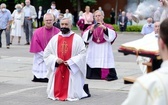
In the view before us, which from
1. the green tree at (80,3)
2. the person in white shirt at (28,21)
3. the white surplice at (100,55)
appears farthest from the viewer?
the green tree at (80,3)

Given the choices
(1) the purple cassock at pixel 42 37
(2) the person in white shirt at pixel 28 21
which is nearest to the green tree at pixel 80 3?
(2) the person in white shirt at pixel 28 21

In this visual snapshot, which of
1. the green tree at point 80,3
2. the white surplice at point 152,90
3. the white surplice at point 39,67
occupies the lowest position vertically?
the green tree at point 80,3

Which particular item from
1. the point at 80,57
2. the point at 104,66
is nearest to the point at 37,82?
the point at 104,66

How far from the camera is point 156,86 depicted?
2943mm

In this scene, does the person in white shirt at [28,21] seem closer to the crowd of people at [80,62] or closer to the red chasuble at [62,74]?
the crowd of people at [80,62]

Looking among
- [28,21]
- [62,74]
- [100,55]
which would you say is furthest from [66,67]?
[28,21]

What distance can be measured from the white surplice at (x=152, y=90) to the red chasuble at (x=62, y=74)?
6.62 metres

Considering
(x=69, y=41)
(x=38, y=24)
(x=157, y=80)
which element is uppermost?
(x=157, y=80)

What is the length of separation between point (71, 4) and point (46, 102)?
43.2 meters

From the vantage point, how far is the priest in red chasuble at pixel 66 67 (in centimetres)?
960

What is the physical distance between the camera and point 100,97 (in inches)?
386

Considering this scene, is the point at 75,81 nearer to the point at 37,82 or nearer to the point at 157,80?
the point at 37,82

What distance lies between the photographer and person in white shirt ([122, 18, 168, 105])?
2.95 meters

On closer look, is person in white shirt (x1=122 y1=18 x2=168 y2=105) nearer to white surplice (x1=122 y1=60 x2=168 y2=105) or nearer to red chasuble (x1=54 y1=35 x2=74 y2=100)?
white surplice (x1=122 y1=60 x2=168 y2=105)
